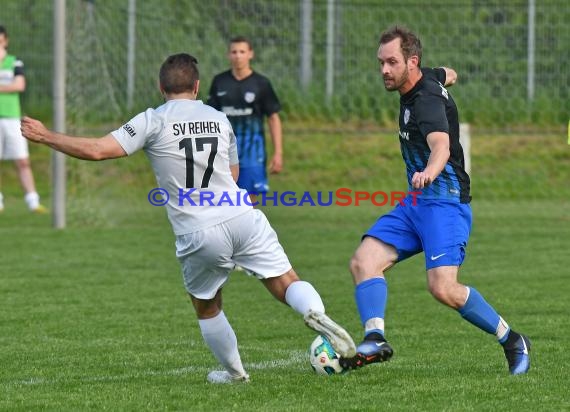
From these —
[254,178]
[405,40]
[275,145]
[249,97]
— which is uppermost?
[405,40]

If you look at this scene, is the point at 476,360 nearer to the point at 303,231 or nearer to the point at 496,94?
the point at 303,231

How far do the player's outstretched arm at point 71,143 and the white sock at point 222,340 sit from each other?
3.29 feet

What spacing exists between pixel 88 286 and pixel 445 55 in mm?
8710

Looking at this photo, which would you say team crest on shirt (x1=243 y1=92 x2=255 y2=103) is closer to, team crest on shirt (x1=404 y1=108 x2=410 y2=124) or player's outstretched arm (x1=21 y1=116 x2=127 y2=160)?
team crest on shirt (x1=404 y1=108 x2=410 y2=124)

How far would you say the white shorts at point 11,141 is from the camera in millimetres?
15742

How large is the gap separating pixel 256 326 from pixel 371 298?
2.05m

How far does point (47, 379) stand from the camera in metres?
6.38

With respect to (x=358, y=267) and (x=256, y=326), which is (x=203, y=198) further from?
(x=256, y=326)

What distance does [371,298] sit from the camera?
6.40 m

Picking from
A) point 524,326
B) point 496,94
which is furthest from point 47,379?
point 496,94

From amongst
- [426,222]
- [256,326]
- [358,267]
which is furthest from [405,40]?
[256,326]

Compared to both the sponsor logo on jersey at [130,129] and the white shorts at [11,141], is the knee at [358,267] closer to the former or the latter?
the sponsor logo on jersey at [130,129]

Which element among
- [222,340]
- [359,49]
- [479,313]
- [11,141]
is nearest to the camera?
[222,340]

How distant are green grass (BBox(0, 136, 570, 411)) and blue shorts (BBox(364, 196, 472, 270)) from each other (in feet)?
2.07
